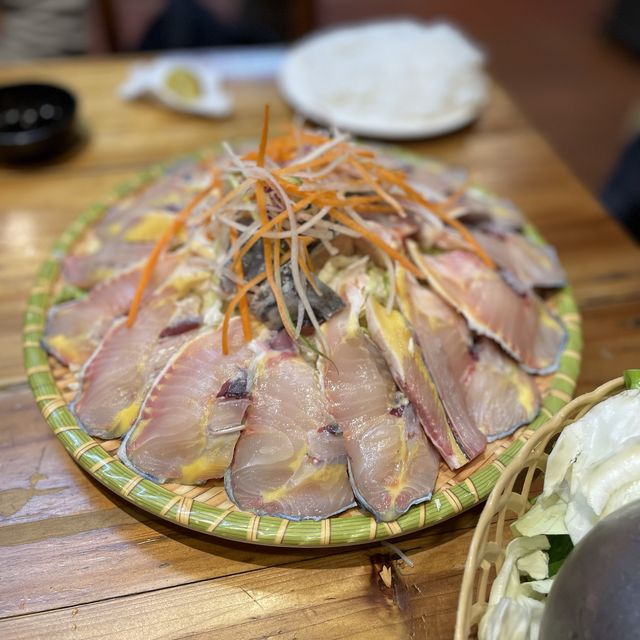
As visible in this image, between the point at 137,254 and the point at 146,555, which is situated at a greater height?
the point at 137,254

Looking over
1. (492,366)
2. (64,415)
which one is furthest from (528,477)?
(64,415)

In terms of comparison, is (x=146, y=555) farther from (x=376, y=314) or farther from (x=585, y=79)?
(x=585, y=79)

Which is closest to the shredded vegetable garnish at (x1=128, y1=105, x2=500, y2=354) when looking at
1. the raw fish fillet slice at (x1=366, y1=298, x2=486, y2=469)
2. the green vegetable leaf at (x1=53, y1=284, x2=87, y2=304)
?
the raw fish fillet slice at (x1=366, y1=298, x2=486, y2=469)

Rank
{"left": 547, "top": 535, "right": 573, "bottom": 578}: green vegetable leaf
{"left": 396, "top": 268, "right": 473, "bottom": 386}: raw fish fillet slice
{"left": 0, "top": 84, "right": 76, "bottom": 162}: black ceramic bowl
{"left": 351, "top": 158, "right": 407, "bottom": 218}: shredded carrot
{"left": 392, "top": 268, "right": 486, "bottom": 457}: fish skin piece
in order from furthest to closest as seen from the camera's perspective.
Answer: {"left": 0, "top": 84, "right": 76, "bottom": 162}: black ceramic bowl
{"left": 351, "top": 158, "right": 407, "bottom": 218}: shredded carrot
{"left": 396, "top": 268, "right": 473, "bottom": 386}: raw fish fillet slice
{"left": 392, "top": 268, "right": 486, "bottom": 457}: fish skin piece
{"left": 547, "top": 535, "right": 573, "bottom": 578}: green vegetable leaf

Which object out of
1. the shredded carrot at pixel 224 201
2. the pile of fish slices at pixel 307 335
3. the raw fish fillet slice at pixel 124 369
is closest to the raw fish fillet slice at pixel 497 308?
the pile of fish slices at pixel 307 335

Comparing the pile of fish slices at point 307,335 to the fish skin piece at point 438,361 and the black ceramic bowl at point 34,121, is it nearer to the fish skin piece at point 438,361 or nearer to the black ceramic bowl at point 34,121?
the fish skin piece at point 438,361

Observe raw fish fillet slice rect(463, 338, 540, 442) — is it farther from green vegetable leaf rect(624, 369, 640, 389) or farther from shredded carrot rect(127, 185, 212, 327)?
shredded carrot rect(127, 185, 212, 327)

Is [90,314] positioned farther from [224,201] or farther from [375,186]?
[375,186]
